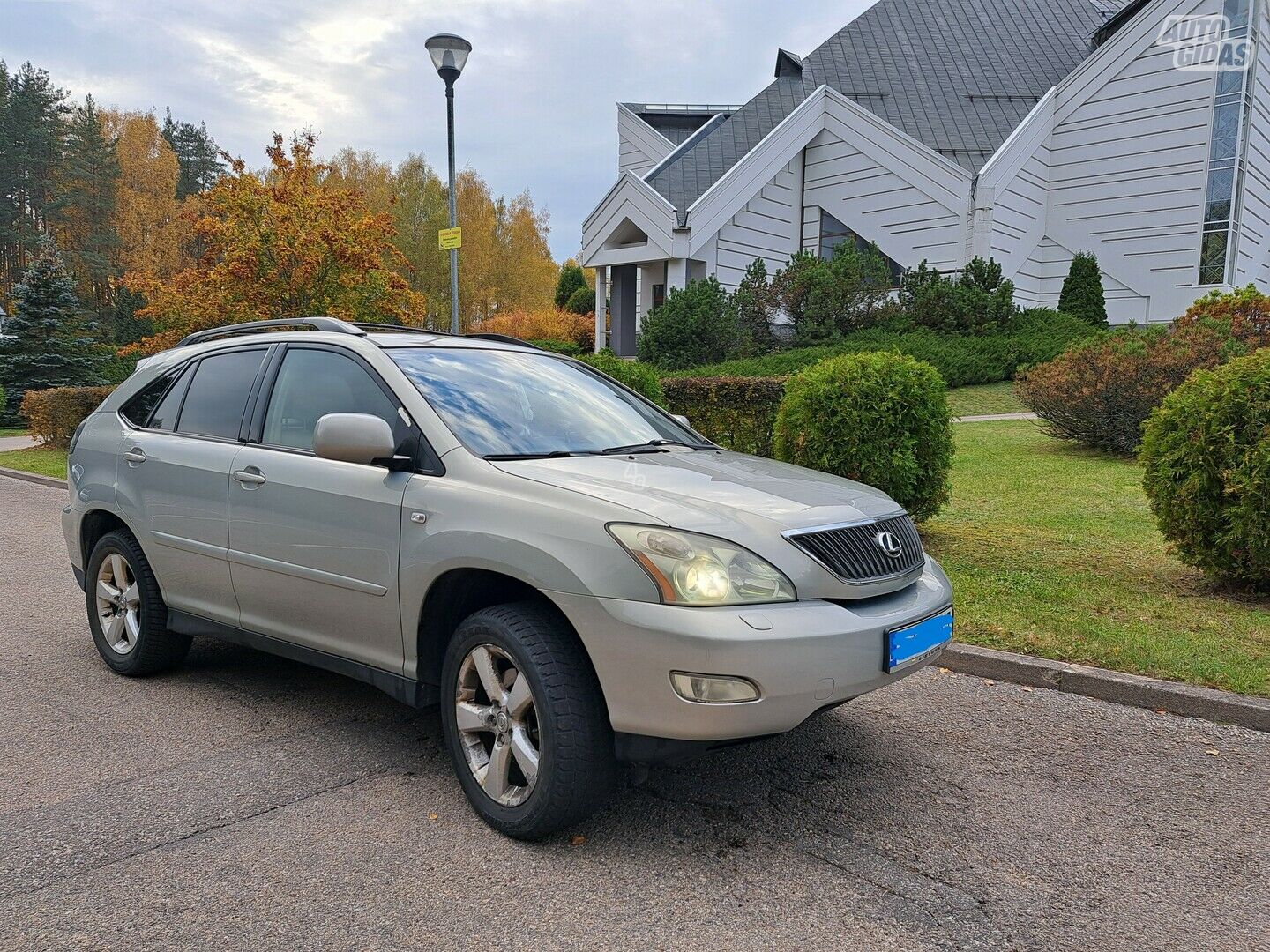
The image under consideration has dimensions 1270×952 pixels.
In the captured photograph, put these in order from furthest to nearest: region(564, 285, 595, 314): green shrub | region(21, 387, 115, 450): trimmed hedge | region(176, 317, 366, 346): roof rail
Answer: region(564, 285, 595, 314): green shrub < region(21, 387, 115, 450): trimmed hedge < region(176, 317, 366, 346): roof rail

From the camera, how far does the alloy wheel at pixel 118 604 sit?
4848 mm

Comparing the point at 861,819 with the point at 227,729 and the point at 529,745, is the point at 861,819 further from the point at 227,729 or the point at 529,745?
the point at 227,729

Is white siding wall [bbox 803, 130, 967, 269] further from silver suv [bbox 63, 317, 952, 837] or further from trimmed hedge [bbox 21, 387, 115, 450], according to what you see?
silver suv [bbox 63, 317, 952, 837]

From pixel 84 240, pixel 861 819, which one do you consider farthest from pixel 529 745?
pixel 84 240

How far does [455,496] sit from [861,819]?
73.4 inches

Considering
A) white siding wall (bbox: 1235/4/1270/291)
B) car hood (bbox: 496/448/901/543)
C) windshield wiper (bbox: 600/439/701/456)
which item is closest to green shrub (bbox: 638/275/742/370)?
white siding wall (bbox: 1235/4/1270/291)

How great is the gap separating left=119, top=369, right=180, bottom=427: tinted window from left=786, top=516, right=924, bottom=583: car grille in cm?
362

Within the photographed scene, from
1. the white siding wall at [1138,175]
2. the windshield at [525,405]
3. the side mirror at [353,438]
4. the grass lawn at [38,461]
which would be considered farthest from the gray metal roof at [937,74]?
the side mirror at [353,438]

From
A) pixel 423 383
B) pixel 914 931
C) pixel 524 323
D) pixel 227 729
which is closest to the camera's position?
pixel 914 931

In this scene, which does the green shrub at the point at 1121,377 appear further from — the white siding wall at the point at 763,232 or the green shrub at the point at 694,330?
the white siding wall at the point at 763,232

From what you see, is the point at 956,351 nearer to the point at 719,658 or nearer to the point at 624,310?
the point at 624,310

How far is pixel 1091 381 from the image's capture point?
12969mm

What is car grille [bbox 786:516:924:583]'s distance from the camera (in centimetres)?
311

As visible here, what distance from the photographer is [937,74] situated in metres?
33.7
